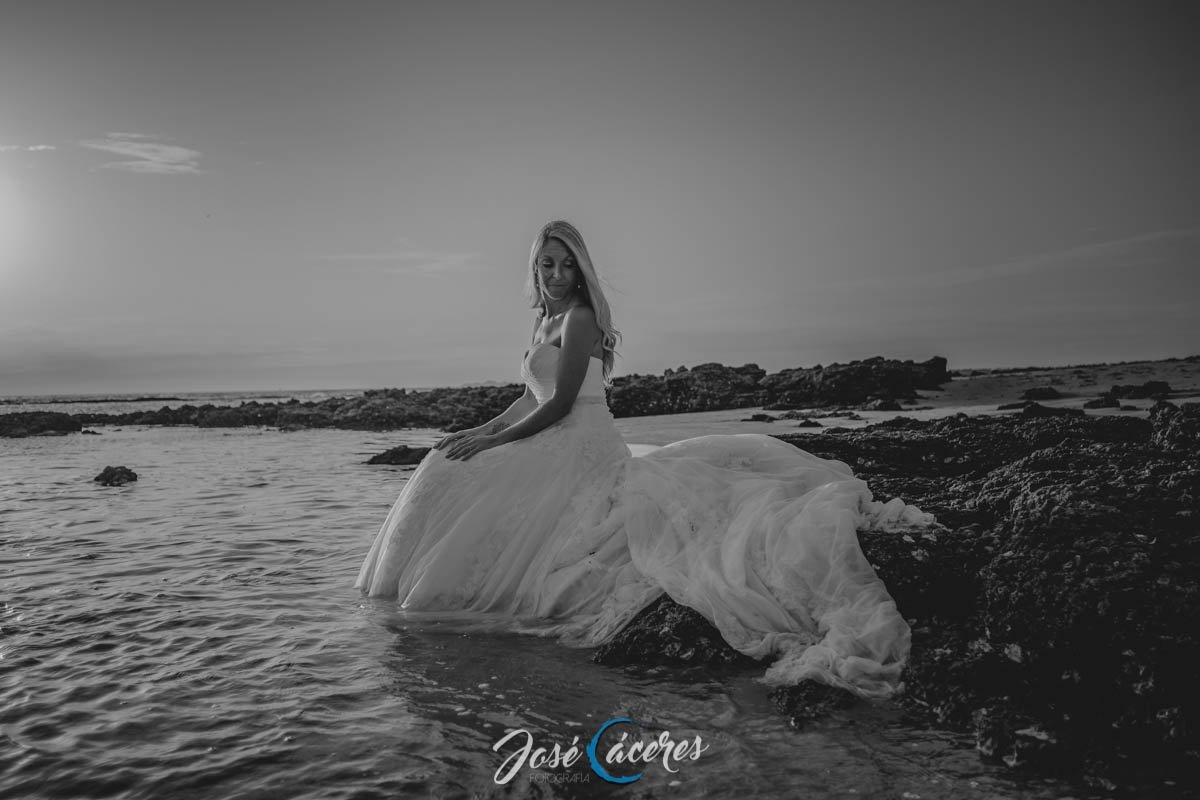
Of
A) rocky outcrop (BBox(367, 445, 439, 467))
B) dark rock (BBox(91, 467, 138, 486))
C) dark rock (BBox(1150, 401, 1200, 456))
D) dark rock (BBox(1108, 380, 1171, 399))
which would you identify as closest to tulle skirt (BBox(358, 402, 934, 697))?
dark rock (BBox(1150, 401, 1200, 456))

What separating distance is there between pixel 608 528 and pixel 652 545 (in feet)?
1.34

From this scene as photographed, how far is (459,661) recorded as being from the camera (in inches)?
196

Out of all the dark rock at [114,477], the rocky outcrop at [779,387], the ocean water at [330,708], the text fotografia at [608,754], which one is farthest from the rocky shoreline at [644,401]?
the text fotografia at [608,754]

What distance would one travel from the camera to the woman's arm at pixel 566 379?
6.40 m

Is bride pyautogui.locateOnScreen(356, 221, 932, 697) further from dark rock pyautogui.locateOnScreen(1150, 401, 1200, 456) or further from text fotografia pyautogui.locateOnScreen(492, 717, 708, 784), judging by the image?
dark rock pyautogui.locateOnScreen(1150, 401, 1200, 456)

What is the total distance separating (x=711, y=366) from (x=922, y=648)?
1284 inches

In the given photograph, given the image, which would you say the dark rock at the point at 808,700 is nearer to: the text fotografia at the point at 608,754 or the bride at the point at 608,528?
the bride at the point at 608,528

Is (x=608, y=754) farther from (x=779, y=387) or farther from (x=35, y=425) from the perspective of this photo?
(x=35, y=425)

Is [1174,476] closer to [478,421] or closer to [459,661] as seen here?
[459,661]

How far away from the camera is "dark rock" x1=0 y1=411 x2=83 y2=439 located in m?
32.4

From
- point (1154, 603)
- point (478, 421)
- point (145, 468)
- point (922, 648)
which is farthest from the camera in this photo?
point (478, 421)

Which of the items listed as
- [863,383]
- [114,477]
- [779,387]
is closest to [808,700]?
[114,477]

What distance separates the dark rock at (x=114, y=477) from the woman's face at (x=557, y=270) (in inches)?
497

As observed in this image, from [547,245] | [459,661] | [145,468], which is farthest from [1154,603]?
[145,468]
